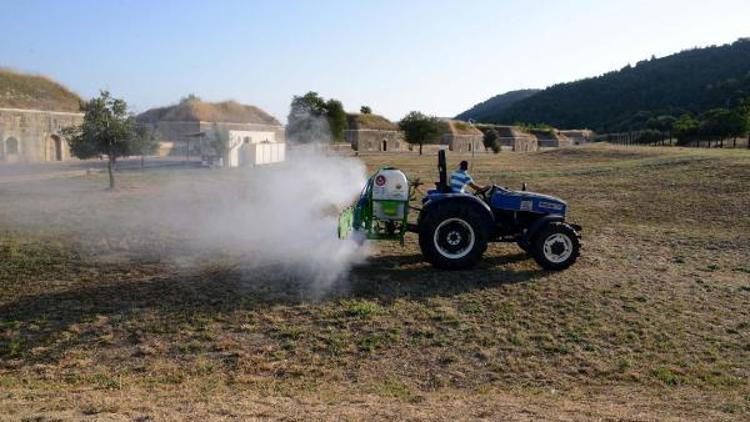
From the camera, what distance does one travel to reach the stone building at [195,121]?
57.4 meters

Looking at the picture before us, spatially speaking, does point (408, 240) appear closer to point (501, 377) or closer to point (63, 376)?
point (501, 377)

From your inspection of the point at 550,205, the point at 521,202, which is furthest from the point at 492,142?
the point at 521,202

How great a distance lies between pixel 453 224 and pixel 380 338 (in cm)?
350

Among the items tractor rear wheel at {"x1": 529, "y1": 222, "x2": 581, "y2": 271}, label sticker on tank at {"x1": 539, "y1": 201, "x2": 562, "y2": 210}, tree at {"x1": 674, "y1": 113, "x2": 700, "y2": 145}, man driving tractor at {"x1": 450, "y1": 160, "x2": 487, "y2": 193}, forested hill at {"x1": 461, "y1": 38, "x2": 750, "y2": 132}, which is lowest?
tractor rear wheel at {"x1": 529, "y1": 222, "x2": 581, "y2": 271}

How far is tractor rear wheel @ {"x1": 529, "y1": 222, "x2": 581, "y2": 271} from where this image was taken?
11.1m

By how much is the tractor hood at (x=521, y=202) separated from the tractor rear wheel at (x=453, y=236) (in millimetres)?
682

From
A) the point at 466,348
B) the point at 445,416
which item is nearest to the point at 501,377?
the point at 466,348

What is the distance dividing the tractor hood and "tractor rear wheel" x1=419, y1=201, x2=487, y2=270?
26.9 inches

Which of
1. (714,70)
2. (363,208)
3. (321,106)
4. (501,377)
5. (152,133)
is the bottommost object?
(501,377)

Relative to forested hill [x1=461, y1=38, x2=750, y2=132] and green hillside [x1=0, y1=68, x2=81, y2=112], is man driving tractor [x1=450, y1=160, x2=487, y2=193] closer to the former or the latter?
green hillside [x1=0, y1=68, x2=81, y2=112]

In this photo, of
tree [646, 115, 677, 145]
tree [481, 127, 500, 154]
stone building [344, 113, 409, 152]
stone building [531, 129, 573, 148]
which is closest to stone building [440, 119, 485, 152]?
tree [481, 127, 500, 154]

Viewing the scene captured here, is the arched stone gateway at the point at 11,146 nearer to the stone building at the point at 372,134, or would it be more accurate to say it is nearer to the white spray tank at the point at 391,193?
the stone building at the point at 372,134

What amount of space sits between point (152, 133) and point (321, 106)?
4348 cm

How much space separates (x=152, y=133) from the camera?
27562 mm
